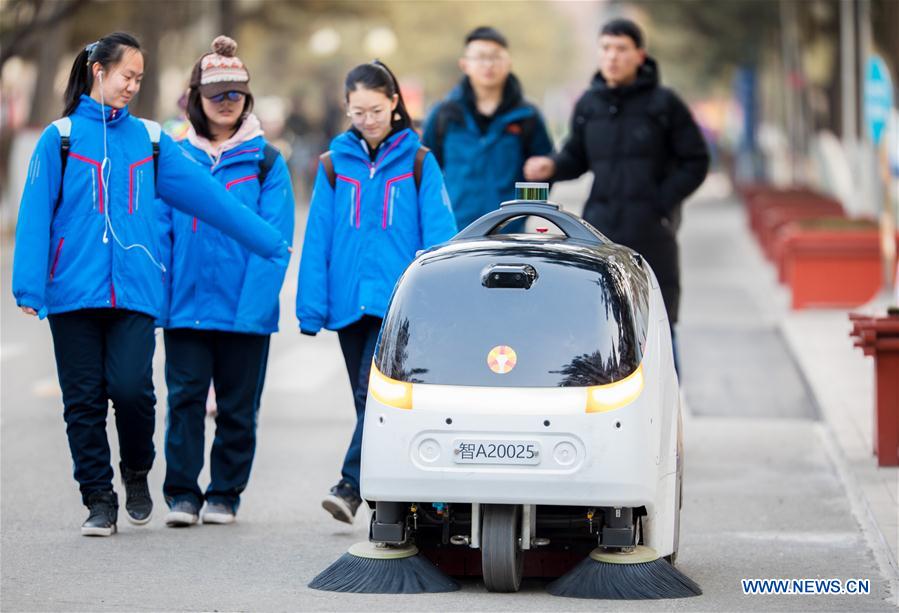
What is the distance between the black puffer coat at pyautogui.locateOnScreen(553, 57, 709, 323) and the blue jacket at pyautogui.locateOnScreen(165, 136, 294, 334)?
231cm

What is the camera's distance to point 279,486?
9680 millimetres

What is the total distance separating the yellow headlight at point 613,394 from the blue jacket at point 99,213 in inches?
83.4

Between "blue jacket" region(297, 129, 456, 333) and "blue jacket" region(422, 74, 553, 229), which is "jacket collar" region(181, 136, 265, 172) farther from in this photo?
"blue jacket" region(422, 74, 553, 229)

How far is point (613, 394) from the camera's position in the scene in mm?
6480

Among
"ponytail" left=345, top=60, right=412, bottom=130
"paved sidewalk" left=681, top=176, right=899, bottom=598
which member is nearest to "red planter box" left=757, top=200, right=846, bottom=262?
"paved sidewalk" left=681, top=176, right=899, bottom=598

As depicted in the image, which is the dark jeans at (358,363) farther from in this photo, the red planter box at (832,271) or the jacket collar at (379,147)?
the red planter box at (832,271)

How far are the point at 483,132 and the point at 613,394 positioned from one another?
13.0ft

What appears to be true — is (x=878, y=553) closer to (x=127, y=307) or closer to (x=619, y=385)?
(x=619, y=385)

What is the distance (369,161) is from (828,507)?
9.03ft

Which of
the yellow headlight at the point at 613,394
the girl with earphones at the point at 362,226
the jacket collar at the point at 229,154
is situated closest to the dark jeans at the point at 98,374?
the girl with earphones at the point at 362,226

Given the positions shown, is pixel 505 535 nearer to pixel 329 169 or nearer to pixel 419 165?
pixel 419 165

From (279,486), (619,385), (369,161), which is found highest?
(369,161)

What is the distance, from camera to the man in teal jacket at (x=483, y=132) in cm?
1018

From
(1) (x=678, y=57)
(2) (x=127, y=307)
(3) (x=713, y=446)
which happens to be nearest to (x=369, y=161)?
(2) (x=127, y=307)
